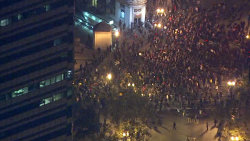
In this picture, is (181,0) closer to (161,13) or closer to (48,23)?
(161,13)

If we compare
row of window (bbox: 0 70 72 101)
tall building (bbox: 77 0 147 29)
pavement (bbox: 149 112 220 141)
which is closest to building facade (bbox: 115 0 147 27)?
tall building (bbox: 77 0 147 29)

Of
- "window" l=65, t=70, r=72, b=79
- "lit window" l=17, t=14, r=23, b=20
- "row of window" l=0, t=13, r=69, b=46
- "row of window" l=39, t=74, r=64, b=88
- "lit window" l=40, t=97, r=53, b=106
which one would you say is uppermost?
"lit window" l=17, t=14, r=23, b=20

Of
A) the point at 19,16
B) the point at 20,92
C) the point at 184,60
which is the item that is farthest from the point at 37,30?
the point at 184,60

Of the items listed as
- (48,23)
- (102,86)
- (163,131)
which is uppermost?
(48,23)

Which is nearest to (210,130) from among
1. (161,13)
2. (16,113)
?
(16,113)

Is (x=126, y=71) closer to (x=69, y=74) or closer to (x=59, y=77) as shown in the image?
(x=69, y=74)

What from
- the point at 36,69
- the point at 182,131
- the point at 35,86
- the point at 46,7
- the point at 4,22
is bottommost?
the point at 182,131

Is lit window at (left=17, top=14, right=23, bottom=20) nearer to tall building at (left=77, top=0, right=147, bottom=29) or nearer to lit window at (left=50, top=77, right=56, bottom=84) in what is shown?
lit window at (left=50, top=77, right=56, bottom=84)
